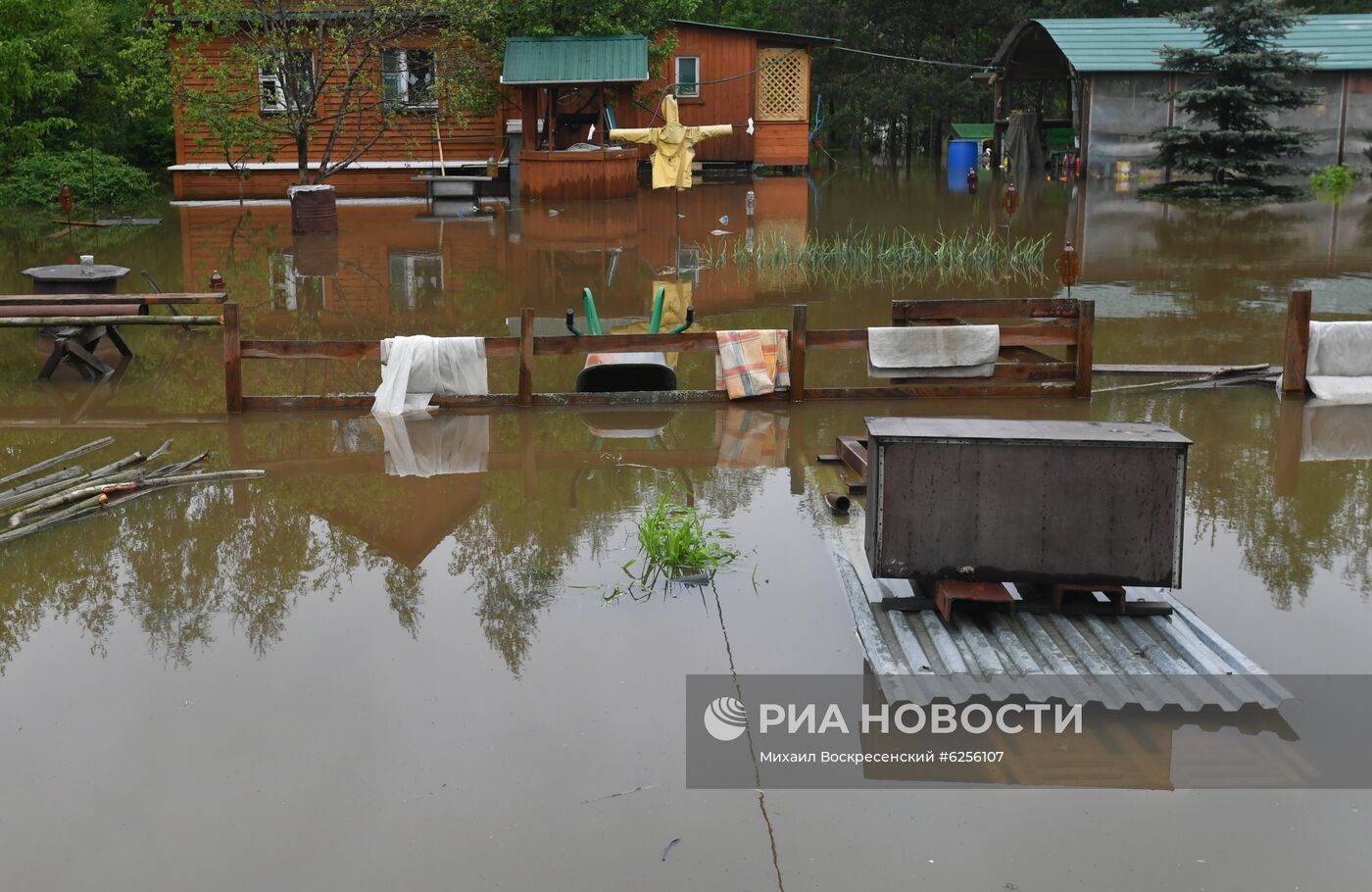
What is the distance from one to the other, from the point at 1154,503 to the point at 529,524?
3989 millimetres

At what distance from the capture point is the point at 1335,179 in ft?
108

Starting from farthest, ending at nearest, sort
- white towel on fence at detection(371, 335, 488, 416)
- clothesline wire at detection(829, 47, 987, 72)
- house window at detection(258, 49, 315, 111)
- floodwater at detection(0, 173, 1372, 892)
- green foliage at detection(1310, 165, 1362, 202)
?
1. clothesline wire at detection(829, 47, 987, 72)
2. green foliage at detection(1310, 165, 1362, 202)
3. house window at detection(258, 49, 315, 111)
4. white towel on fence at detection(371, 335, 488, 416)
5. floodwater at detection(0, 173, 1372, 892)

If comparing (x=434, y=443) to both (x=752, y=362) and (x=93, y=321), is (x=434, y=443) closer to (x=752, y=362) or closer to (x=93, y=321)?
(x=752, y=362)

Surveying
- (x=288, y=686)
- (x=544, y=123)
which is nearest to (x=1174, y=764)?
(x=288, y=686)

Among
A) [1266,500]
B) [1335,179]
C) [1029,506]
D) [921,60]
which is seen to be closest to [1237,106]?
[1335,179]

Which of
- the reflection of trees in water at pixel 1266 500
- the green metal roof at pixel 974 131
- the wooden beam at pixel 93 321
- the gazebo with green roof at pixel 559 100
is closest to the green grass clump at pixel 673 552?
the reflection of trees in water at pixel 1266 500

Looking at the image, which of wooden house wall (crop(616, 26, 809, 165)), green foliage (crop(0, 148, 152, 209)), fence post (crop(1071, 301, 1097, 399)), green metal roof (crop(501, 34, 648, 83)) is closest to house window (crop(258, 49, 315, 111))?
green metal roof (crop(501, 34, 648, 83))

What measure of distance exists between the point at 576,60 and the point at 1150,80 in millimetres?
14332

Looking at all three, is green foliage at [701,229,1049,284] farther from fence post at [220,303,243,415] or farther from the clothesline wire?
the clothesline wire

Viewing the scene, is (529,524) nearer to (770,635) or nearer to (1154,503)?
(770,635)

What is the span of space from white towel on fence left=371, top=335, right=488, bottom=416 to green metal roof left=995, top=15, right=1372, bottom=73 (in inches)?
1014

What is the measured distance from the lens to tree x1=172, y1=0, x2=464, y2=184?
25141mm

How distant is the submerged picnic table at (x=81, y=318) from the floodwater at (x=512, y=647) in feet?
1.49

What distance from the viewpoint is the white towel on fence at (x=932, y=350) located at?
40.5 ft
